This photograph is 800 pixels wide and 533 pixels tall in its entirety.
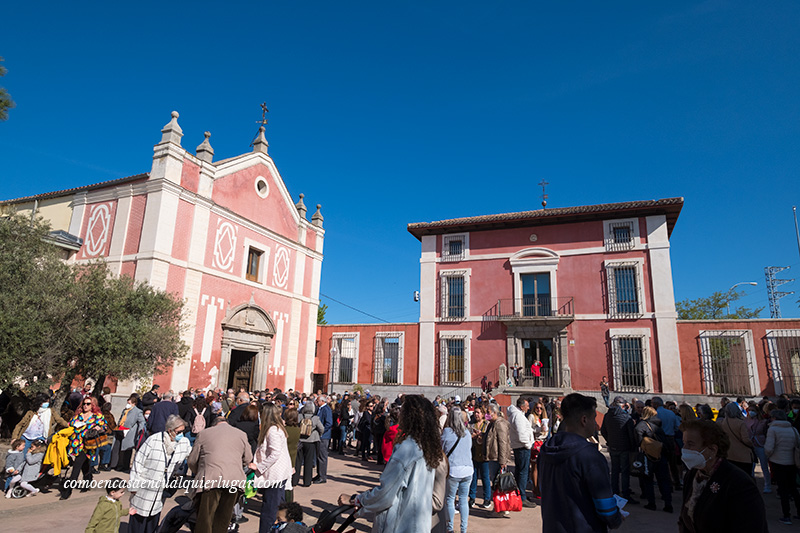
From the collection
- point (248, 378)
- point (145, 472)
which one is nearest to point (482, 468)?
point (145, 472)

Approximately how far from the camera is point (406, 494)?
129 inches

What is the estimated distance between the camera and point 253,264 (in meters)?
19.7

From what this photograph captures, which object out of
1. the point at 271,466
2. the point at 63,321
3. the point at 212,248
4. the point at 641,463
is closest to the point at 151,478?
the point at 271,466

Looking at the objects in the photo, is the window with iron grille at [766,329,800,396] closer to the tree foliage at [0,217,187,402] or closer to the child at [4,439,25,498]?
the tree foliage at [0,217,187,402]

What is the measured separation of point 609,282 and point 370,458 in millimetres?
→ 14104

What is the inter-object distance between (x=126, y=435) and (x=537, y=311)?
57.7ft

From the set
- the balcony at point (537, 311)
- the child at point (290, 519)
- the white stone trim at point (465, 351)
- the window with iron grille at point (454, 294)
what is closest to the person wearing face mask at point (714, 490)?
the child at point (290, 519)

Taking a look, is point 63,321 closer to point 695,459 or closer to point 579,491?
point 579,491

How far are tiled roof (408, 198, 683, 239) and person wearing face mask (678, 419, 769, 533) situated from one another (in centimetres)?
1998

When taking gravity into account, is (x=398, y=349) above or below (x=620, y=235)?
below

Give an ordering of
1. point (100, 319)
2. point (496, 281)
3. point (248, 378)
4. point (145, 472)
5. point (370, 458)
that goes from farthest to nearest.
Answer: point (496, 281), point (248, 378), point (370, 458), point (100, 319), point (145, 472)

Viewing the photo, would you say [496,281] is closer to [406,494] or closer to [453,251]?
[453,251]

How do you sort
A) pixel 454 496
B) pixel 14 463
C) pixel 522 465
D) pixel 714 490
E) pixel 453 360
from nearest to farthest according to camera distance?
pixel 714 490 < pixel 454 496 < pixel 14 463 < pixel 522 465 < pixel 453 360

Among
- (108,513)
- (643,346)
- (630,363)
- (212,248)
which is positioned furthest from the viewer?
(630,363)
